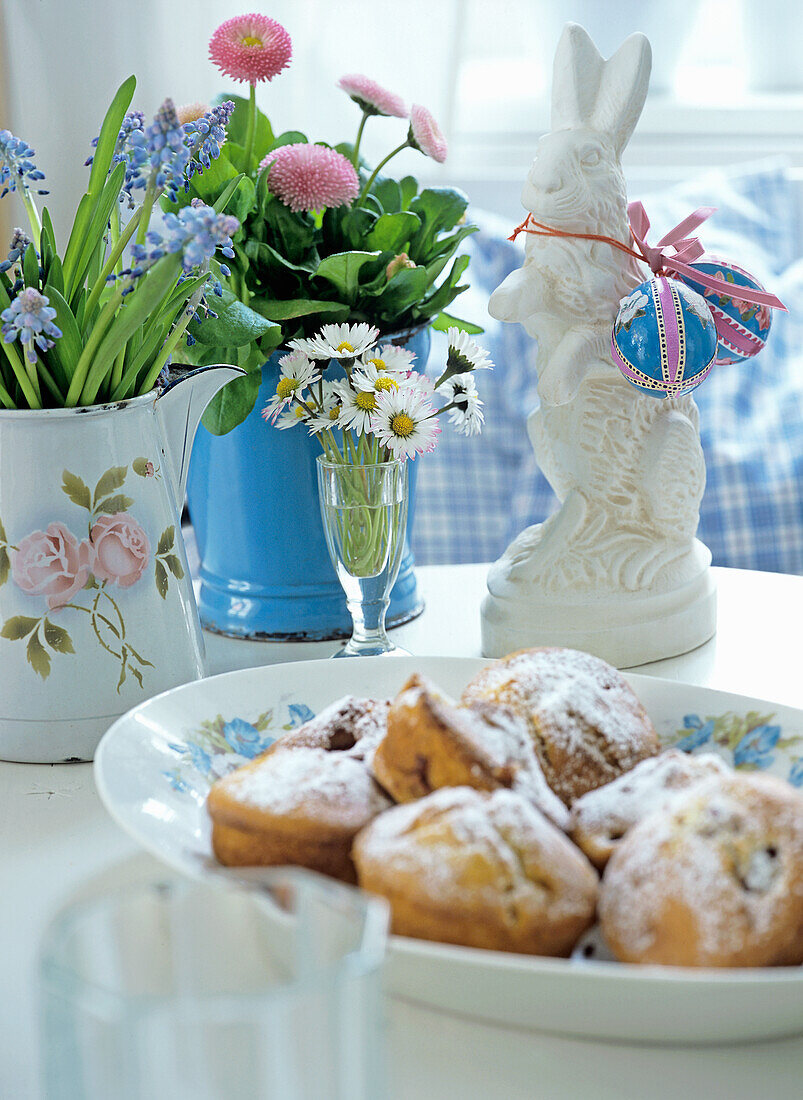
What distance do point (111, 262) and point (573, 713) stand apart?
0.36 m

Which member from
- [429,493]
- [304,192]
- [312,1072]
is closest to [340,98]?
[429,493]

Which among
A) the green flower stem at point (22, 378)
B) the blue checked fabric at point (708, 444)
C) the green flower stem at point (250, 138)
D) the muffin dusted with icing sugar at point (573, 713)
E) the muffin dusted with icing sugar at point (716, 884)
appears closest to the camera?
the muffin dusted with icing sugar at point (716, 884)

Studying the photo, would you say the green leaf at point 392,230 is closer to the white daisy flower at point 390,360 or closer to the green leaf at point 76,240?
the white daisy flower at point 390,360

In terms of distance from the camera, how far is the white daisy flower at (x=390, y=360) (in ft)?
2.63

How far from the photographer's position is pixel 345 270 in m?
0.82

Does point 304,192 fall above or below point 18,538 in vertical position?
above

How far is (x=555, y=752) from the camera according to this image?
1.77ft

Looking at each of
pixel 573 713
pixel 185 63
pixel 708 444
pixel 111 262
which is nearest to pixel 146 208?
pixel 111 262

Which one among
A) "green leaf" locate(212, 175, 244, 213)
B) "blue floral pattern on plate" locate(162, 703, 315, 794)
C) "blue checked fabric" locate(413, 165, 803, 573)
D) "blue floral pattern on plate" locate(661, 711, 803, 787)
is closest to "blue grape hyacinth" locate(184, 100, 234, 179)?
"green leaf" locate(212, 175, 244, 213)

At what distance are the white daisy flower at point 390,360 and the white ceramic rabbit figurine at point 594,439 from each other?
0.07m

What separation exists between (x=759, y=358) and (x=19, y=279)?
5.16 ft

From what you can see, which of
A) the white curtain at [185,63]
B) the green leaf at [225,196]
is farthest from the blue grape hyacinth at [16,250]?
the white curtain at [185,63]

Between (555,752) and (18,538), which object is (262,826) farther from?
(18,538)

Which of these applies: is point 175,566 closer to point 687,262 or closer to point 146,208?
point 146,208
